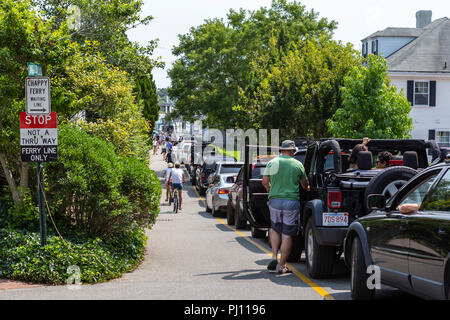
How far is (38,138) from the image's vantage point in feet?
32.8

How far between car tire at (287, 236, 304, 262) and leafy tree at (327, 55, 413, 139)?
17.1m

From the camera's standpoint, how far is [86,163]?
1077cm

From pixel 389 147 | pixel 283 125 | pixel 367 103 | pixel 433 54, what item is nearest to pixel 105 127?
pixel 389 147

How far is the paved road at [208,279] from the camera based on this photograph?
8328 millimetres

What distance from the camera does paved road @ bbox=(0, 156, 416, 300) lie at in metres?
8.33

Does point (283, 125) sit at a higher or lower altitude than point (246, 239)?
higher

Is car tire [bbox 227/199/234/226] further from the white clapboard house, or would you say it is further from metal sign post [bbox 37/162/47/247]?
the white clapboard house

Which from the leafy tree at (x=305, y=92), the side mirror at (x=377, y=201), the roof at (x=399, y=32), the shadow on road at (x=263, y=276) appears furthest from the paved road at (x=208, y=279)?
the roof at (x=399, y=32)

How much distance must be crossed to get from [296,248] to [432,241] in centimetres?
565

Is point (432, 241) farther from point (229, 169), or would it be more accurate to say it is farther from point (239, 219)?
point (229, 169)

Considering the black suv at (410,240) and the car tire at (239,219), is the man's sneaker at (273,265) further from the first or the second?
the car tire at (239,219)

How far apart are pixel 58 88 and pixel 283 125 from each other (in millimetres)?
23629

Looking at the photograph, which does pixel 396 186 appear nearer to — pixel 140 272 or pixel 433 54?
pixel 140 272

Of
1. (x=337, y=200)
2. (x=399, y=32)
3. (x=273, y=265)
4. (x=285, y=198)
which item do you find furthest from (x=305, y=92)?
(x=337, y=200)
